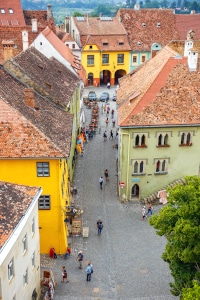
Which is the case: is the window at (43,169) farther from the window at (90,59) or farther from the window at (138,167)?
the window at (90,59)

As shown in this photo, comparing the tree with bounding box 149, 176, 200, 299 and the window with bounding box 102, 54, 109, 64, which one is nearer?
the tree with bounding box 149, 176, 200, 299

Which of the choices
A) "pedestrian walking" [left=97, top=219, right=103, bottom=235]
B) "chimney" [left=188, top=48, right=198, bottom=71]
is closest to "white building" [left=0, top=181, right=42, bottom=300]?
"pedestrian walking" [left=97, top=219, right=103, bottom=235]

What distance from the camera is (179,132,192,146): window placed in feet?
145

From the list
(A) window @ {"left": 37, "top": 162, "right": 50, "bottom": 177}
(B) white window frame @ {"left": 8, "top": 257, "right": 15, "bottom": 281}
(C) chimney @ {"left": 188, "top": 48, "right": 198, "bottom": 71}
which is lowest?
(B) white window frame @ {"left": 8, "top": 257, "right": 15, "bottom": 281}

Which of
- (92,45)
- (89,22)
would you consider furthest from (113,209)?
(89,22)

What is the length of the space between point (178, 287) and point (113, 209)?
58.8 ft

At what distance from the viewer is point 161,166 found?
149ft

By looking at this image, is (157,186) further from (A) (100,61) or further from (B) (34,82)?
(A) (100,61)

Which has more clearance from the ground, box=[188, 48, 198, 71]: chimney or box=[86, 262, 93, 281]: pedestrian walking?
box=[188, 48, 198, 71]: chimney

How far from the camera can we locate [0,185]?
27.1 meters

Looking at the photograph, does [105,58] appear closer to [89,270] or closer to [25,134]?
[25,134]

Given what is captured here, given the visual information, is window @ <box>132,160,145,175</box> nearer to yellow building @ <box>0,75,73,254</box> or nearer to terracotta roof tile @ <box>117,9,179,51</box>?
yellow building @ <box>0,75,73,254</box>

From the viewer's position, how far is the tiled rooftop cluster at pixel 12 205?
79.4 ft

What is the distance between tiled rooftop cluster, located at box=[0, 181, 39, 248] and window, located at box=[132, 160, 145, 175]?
17679 mm
